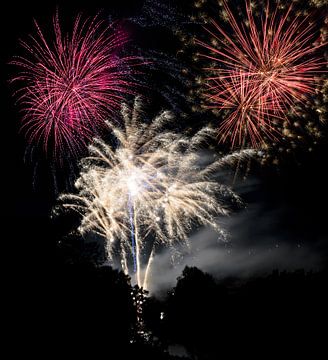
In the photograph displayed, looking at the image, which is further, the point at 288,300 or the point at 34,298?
the point at 288,300

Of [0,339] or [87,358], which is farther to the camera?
[87,358]

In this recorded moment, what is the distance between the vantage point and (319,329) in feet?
56.6

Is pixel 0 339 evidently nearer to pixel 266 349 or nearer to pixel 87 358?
pixel 87 358

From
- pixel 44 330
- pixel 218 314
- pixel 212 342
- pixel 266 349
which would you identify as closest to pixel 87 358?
pixel 44 330

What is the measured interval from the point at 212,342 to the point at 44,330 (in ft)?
70.1

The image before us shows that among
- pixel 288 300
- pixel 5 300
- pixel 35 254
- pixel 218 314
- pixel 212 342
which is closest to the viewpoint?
pixel 5 300

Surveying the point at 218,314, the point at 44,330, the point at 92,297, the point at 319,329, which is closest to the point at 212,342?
the point at 218,314

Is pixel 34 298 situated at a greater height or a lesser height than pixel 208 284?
lesser

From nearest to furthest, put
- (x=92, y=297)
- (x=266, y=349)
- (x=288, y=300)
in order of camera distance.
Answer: (x=92, y=297)
(x=266, y=349)
(x=288, y=300)

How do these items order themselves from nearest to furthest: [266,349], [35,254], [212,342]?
[35,254] → [266,349] → [212,342]

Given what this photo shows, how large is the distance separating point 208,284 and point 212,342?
1024cm

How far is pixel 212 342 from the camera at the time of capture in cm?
2725

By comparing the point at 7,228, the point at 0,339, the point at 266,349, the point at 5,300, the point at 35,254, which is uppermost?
the point at 7,228

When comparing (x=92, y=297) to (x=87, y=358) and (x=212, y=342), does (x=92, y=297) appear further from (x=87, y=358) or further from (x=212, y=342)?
(x=212, y=342)
